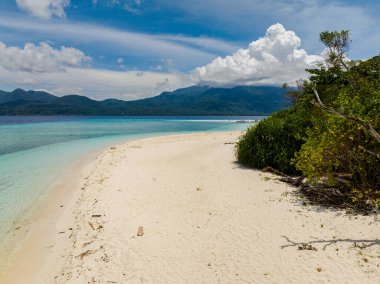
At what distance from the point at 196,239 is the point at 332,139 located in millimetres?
6478

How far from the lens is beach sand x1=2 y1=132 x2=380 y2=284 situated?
7.35 m

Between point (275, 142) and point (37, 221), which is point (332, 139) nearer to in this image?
point (275, 142)

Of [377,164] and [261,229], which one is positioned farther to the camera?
[377,164]

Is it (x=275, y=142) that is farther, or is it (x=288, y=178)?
(x=275, y=142)

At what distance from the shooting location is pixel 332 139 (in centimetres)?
1155

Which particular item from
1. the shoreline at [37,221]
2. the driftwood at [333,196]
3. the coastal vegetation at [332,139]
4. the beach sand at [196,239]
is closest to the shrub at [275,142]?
the coastal vegetation at [332,139]

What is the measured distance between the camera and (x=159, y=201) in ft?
43.1

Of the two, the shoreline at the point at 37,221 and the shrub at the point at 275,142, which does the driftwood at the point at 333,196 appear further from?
the shoreline at the point at 37,221

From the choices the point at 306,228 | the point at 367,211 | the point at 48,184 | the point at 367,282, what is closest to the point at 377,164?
the point at 367,211

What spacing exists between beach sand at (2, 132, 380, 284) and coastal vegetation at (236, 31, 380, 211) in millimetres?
1449

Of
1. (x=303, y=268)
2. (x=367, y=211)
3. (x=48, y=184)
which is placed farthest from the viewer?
(x=48, y=184)

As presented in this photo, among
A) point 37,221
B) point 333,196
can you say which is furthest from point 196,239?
point 37,221

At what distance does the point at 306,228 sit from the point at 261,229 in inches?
54.4

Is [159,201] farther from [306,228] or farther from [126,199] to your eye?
[306,228]
